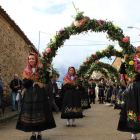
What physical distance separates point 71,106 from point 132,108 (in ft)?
10.5

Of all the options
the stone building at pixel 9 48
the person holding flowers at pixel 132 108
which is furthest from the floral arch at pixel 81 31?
the stone building at pixel 9 48

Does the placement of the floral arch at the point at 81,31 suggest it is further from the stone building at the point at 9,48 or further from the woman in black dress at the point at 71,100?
the stone building at the point at 9,48

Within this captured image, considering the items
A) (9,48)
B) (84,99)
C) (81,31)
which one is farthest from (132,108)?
(9,48)

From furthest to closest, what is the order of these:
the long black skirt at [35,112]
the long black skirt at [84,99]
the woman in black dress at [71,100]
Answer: the long black skirt at [84,99] < the woman in black dress at [71,100] < the long black skirt at [35,112]

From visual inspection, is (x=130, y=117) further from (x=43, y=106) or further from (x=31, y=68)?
(x=31, y=68)

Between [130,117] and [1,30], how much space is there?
1098 cm

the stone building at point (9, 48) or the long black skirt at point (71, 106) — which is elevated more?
the stone building at point (9, 48)

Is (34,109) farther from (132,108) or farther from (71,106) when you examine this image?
(71,106)

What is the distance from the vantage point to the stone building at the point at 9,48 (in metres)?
13.8

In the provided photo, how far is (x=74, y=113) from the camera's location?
753cm

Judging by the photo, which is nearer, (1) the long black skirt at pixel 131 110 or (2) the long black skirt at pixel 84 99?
(1) the long black skirt at pixel 131 110

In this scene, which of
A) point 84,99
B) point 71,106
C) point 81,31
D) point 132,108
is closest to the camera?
point 132,108

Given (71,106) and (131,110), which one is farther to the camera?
(71,106)

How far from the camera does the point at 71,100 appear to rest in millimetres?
7648
